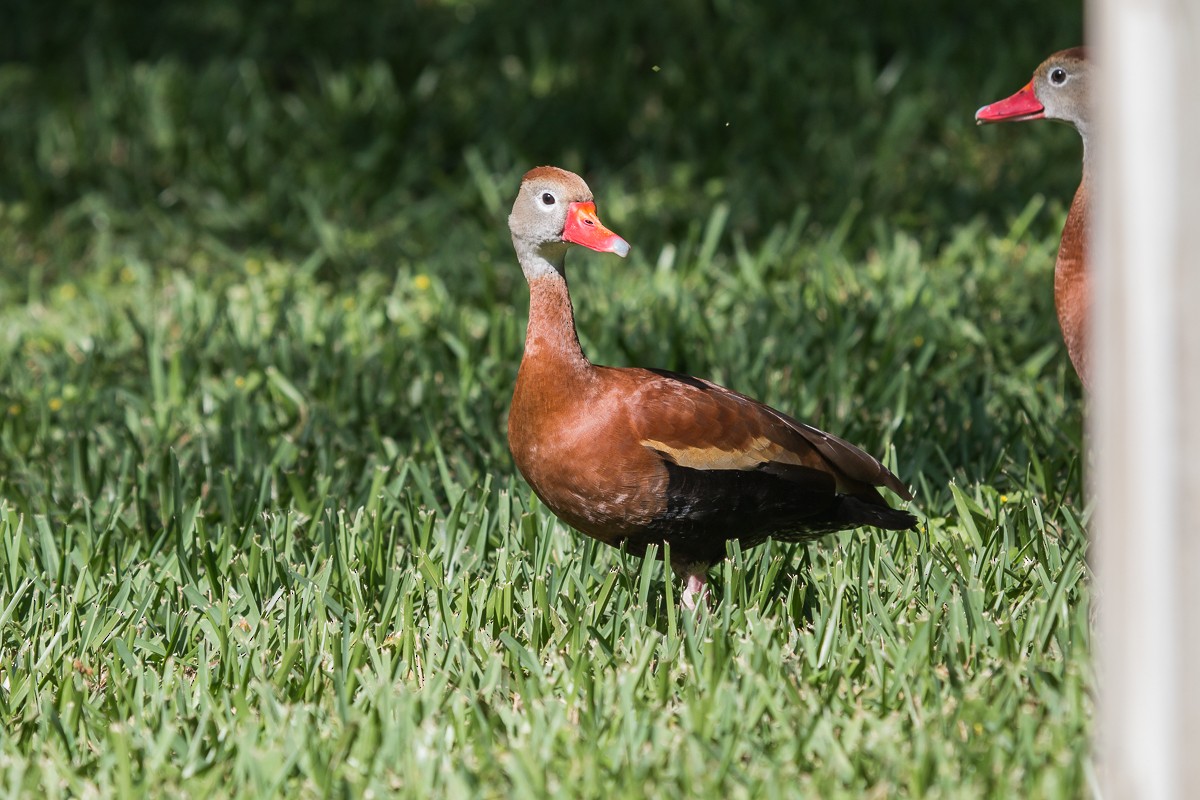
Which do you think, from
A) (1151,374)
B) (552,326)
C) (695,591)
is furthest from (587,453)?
(1151,374)

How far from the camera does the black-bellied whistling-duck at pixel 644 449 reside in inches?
138

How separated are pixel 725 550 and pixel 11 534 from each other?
6.19 feet

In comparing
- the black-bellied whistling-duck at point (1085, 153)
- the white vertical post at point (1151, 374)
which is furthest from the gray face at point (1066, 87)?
the white vertical post at point (1151, 374)

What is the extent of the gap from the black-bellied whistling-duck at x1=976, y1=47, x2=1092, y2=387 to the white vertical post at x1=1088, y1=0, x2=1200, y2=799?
65.4 inches

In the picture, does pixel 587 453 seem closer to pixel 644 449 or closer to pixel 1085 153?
pixel 644 449

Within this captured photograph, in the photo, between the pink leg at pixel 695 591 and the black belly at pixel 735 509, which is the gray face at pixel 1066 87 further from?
the pink leg at pixel 695 591

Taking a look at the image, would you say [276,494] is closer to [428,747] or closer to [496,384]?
[496,384]

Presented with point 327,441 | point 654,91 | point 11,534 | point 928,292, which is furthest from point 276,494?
point 654,91

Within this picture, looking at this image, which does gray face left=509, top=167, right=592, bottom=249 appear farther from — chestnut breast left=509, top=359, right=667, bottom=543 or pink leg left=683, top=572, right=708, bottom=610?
pink leg left=683, top=572, right=708, bottom=610

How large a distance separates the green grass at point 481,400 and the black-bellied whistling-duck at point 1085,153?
1.64 ft

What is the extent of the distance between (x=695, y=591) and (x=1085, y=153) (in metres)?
1.55

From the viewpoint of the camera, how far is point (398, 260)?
6.84 meters

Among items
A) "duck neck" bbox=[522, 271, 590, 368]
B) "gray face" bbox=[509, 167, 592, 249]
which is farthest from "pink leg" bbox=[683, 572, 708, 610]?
"gray face" bbox=[509, 167, 592, 249]

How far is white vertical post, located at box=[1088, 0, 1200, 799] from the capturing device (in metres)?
2.06
